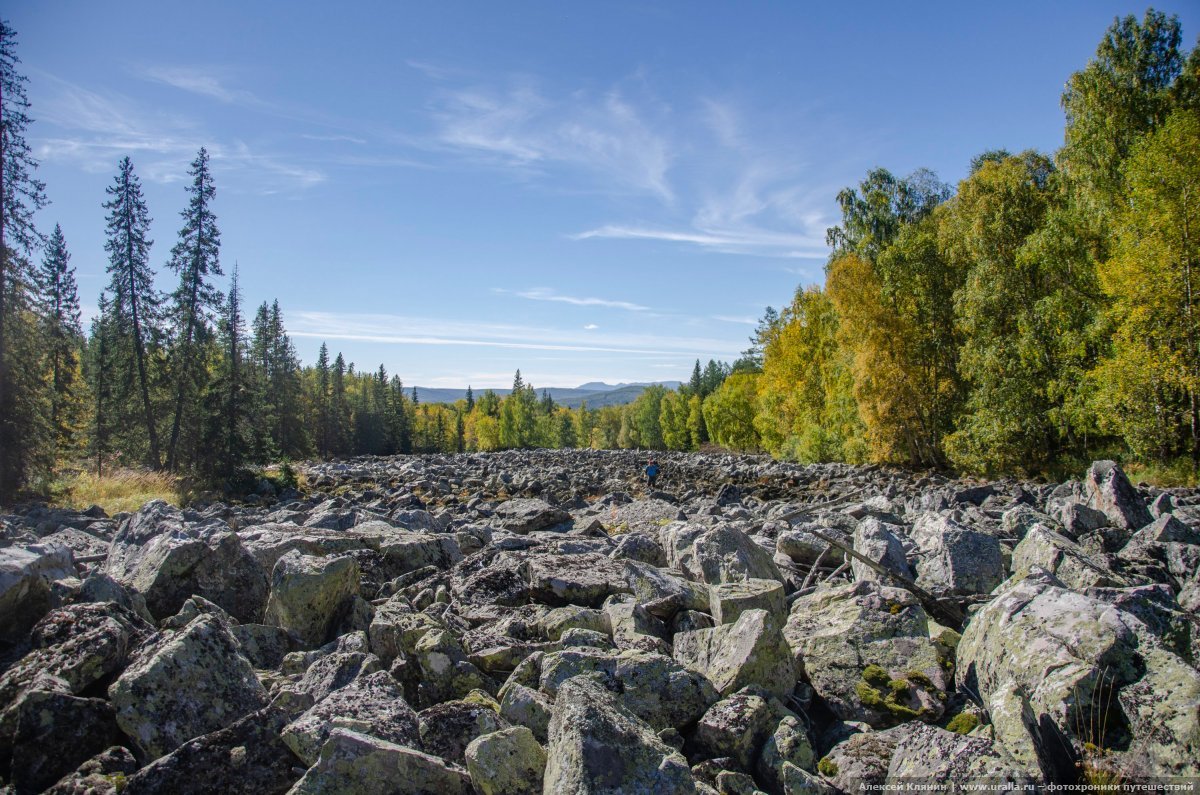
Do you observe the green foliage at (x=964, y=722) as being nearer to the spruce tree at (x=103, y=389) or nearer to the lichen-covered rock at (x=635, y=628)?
the lichen-covered rock at (x=635, y=628)

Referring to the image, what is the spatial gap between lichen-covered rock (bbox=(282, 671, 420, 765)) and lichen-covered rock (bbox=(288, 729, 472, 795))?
173 millimetres

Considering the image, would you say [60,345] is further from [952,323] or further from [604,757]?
[952,323]

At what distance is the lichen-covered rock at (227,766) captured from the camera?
2.96m

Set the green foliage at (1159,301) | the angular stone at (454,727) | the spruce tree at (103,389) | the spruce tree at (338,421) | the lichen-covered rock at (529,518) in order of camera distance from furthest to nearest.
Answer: the spruce tree at (338,421)
the spruce tree at (103,389)
the green foliage at (1159,301)
the lichen-covered rock at (529,518)
the angular stone at (454,727)

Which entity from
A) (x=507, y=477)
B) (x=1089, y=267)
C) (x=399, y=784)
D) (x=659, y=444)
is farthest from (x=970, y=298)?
(x=659, y=444)

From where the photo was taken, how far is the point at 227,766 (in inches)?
122

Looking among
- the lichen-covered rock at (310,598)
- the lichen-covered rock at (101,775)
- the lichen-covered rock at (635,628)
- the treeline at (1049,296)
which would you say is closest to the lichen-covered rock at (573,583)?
the lichen-covered rock at (635,628)

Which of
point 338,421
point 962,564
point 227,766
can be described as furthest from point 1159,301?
point 338,421

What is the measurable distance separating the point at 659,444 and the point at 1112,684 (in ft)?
334

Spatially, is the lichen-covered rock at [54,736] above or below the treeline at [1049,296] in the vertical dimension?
below

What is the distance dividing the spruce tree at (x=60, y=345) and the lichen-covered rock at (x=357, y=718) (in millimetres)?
23374

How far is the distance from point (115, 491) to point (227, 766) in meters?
21.8

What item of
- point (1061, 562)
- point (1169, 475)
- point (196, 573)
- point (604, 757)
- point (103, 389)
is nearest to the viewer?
point (604, 757)

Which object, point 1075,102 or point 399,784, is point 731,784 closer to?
point 399,784
